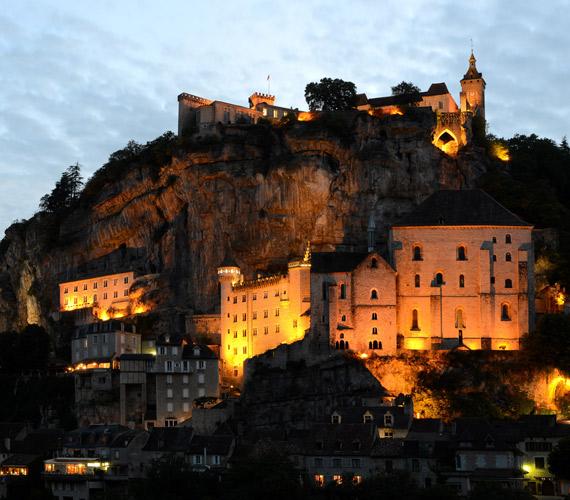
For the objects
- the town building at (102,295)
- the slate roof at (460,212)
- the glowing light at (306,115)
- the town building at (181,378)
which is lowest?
the town building at (181,378)

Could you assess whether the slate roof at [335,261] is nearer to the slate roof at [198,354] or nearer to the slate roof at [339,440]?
the slate roof at [198,354]

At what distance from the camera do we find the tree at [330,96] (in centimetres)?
13875

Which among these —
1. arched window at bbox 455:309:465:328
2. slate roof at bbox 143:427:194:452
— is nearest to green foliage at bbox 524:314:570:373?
arched window at bbox 455:309:465:328

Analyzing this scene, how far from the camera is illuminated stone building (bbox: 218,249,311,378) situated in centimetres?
11112

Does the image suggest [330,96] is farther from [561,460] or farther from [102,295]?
[561,460]

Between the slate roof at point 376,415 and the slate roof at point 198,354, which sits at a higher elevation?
the slate roof at point 198,354

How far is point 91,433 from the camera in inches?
3967

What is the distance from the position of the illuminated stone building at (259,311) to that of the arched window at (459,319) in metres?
12.6

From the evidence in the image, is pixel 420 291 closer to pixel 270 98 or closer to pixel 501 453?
pixel 501 453

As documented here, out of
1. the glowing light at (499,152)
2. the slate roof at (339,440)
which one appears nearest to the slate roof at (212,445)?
the slate roof at (339,440)

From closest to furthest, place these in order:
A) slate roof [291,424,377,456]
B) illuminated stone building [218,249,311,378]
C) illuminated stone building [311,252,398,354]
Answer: slate roof [291,424,377,456]
illuminated stone building [311,252,398,354]
illuminated stone building [218,249,311,378]

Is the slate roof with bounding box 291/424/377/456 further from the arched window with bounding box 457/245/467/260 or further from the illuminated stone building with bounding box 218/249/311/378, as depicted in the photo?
the arched window with bounding box 457/245/467/260

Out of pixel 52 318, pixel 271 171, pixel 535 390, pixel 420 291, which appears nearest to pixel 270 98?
pixel 271 171

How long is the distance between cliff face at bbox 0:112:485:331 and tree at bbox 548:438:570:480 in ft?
123
